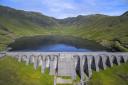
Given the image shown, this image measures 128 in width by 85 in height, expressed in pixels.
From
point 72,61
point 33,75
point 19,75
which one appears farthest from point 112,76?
point 19,75

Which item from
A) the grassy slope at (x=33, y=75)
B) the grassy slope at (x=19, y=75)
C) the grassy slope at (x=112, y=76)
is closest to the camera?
the grassy slope at (x=19, y=75)

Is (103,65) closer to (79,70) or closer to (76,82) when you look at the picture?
(79,70)

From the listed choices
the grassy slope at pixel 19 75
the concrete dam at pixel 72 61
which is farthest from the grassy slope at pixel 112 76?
the grassy slope at pixel 19 75

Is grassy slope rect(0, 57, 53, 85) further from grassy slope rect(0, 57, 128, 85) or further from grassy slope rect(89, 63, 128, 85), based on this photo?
grassy slope rect(89, 63, 128, 85)

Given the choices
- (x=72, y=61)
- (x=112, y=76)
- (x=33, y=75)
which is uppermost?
(x=72, y=61)

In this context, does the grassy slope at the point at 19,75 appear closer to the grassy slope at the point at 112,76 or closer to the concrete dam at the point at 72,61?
the concrete dam at the point at 72,61

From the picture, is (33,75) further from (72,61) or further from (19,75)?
(72,61)

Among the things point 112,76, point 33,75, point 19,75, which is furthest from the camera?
point 112,76
